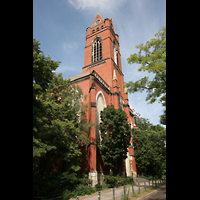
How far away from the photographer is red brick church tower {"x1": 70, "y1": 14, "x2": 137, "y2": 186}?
60.1 ft

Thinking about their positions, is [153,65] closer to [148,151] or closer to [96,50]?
[148,151]

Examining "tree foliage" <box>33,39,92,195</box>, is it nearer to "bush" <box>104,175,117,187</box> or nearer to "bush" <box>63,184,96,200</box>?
"bush" <box>63,184,96,200</box>

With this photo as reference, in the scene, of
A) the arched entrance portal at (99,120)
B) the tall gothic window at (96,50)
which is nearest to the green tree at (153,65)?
the arched entrance portal at (99,120)

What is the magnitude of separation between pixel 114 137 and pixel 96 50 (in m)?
24.8

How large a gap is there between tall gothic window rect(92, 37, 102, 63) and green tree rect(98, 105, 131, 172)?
1855cm

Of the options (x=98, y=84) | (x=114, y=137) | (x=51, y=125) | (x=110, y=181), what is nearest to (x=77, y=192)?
(x=110, y=181)

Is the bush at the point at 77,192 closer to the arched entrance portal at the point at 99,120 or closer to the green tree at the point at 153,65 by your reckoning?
the arched entrance portal at the point at 99,120

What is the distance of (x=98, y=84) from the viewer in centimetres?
2428

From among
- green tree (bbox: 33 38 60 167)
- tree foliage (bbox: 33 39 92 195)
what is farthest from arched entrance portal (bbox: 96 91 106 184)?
green tree (bbox: 33 38 60 167)

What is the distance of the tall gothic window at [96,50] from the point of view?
3569 centimetres

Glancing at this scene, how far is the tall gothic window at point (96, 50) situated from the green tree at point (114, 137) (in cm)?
1855
